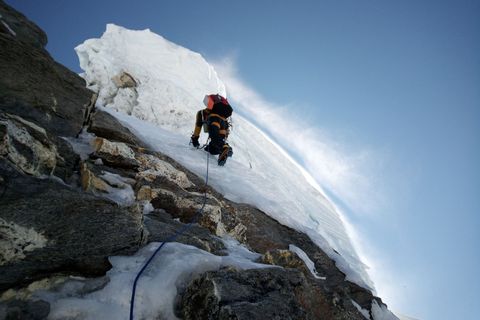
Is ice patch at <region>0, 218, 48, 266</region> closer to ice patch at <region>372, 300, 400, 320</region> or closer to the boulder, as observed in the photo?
the boulder

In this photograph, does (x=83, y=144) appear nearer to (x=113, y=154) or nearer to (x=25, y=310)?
(x=113, y=154)

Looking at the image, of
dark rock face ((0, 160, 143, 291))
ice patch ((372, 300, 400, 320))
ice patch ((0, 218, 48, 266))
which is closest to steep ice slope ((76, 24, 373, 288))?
ice patch ((372, 300, 400, 320))

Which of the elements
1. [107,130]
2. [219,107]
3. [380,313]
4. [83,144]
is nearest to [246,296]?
[380,313]

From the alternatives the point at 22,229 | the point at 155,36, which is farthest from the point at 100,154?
the point at 155,36

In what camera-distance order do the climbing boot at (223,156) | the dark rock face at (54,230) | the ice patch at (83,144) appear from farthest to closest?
the climbing boot at (223,156) < the ice patch at (83,144) < the dark rock face at (54,230)

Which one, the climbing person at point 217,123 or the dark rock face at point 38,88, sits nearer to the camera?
the dark rock face at point 38,88

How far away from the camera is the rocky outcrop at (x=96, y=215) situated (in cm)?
266

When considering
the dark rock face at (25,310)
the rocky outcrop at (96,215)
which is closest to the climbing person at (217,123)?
the rocky outcrop at (96,215)

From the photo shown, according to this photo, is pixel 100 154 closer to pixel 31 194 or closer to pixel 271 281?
pixel 31 194

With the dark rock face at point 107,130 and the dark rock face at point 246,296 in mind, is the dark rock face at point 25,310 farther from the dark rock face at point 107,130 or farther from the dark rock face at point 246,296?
the dark rock face at point 107,130

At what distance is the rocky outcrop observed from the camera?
2.66m

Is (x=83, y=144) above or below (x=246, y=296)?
below

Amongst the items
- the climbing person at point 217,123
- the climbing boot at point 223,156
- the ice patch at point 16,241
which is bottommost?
the ice patch at point 16,241

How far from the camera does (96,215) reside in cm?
318
